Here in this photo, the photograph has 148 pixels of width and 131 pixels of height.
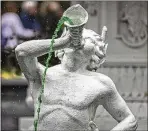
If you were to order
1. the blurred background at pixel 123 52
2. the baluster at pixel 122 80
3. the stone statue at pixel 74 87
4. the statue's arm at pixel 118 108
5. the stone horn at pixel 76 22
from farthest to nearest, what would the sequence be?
the baluster at pixel 122 80
the blurred background at pixel 123 52
the statue's arm at pixel 118 108
the stone statue at pixel 74 87
the stone horn at pixel 76 22

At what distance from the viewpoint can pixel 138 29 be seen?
47.9 ft

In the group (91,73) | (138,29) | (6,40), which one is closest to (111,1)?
(138,29)

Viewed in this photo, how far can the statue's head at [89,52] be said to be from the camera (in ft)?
→ 15.9

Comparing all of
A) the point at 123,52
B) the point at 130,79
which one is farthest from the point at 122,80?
the point at 123,52

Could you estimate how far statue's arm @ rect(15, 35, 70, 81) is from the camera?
455 centimetres

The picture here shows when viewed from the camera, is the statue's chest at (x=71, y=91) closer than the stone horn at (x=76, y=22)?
No

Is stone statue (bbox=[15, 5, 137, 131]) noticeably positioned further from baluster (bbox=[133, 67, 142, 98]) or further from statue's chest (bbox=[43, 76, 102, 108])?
baluster (bbox=[133, 67, 142, 98])

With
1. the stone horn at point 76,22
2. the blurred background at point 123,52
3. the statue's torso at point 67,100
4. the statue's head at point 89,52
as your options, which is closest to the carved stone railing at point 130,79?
the blurred background at point 123,52

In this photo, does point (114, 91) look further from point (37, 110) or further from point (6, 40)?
point (6, 40)

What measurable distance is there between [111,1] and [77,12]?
974 centimetres

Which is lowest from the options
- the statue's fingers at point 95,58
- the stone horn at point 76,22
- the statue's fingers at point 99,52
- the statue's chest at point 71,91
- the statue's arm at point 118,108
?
the statue's arm at point 118,108

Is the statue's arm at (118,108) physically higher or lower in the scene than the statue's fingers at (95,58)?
lower

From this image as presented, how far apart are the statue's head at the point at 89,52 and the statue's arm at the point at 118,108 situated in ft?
0.50

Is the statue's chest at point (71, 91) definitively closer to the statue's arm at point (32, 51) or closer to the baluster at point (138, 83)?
the statue's arm at point (32, 51)
